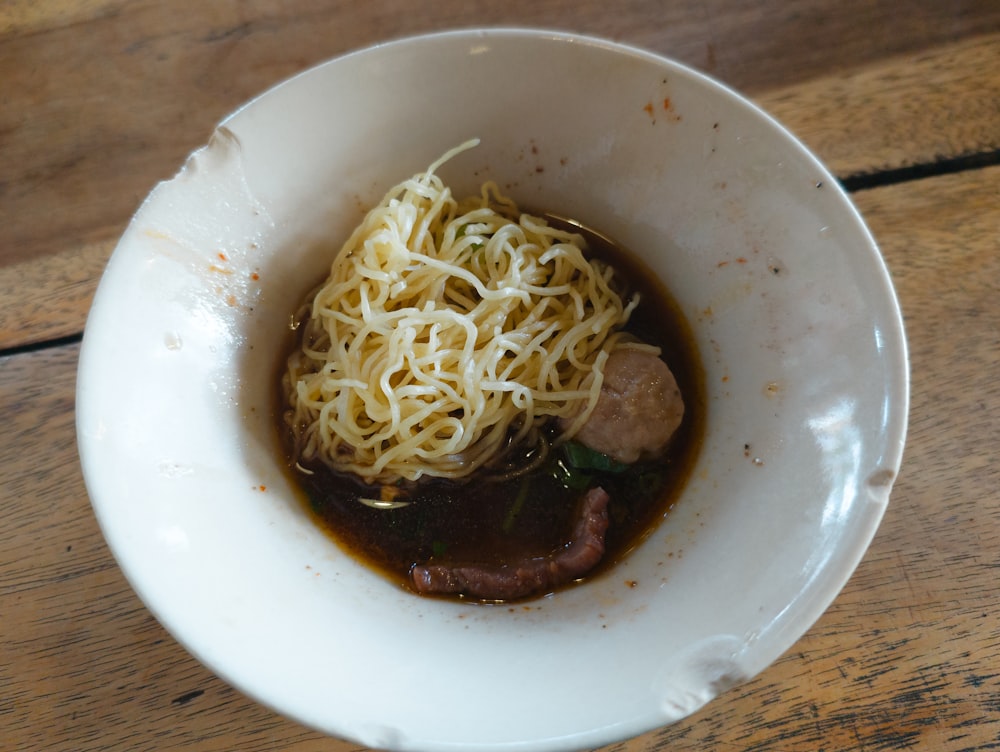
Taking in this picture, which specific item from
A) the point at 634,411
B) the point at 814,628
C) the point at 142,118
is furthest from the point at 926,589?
the point at 142,118

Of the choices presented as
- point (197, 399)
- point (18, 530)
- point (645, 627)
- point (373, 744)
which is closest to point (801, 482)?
point (645, 627)

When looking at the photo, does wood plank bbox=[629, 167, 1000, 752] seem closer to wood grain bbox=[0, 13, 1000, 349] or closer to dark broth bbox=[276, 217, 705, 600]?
wood grain bbox=[0, 13, 1000, 349]

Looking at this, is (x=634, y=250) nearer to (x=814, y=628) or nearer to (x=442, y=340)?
(x=442, y=340)

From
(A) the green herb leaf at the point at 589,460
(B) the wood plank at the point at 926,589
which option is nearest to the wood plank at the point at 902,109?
(B) the wood plank at the point at 926,589

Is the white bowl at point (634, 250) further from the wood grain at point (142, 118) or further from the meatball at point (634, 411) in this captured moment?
the wood grain at point (142, 118)

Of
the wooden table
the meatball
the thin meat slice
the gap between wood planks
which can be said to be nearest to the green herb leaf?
the meatball
